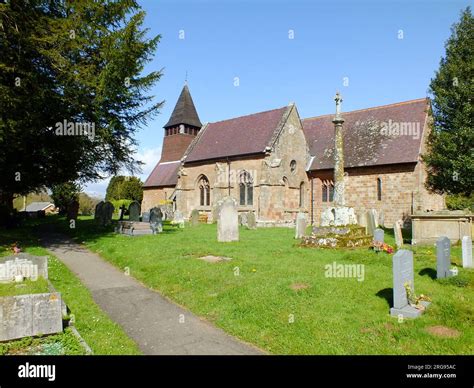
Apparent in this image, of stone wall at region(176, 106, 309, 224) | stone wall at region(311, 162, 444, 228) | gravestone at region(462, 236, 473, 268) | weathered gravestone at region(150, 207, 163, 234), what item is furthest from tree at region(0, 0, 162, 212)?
stone wall at region(311, 162, 444, 228)

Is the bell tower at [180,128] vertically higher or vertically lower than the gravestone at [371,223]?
higher

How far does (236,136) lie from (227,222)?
16.9m

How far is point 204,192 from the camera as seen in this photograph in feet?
105

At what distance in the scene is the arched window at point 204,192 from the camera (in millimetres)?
31625

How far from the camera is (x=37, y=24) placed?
1312 centimetres

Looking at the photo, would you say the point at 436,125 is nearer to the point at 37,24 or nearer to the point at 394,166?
the point at 394,166

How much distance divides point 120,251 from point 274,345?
8.97 metres

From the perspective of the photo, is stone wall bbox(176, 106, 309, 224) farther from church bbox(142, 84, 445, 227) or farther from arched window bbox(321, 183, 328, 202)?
arched window bbox(321, 183, 328, 202)

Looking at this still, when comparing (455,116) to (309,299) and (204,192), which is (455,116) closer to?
(309,299)

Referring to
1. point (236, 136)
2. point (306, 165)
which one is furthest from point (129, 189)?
point (306, 165)

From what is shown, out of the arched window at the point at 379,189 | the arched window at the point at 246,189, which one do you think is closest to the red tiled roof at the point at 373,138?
the arched window at the point at 379,189

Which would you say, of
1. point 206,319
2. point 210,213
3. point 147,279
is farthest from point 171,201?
point 206,319

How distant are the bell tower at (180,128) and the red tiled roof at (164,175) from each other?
778 millimetres

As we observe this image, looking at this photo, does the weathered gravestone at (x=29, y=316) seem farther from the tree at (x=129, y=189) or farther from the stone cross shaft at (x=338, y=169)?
the tree at (x=129, y=189)
